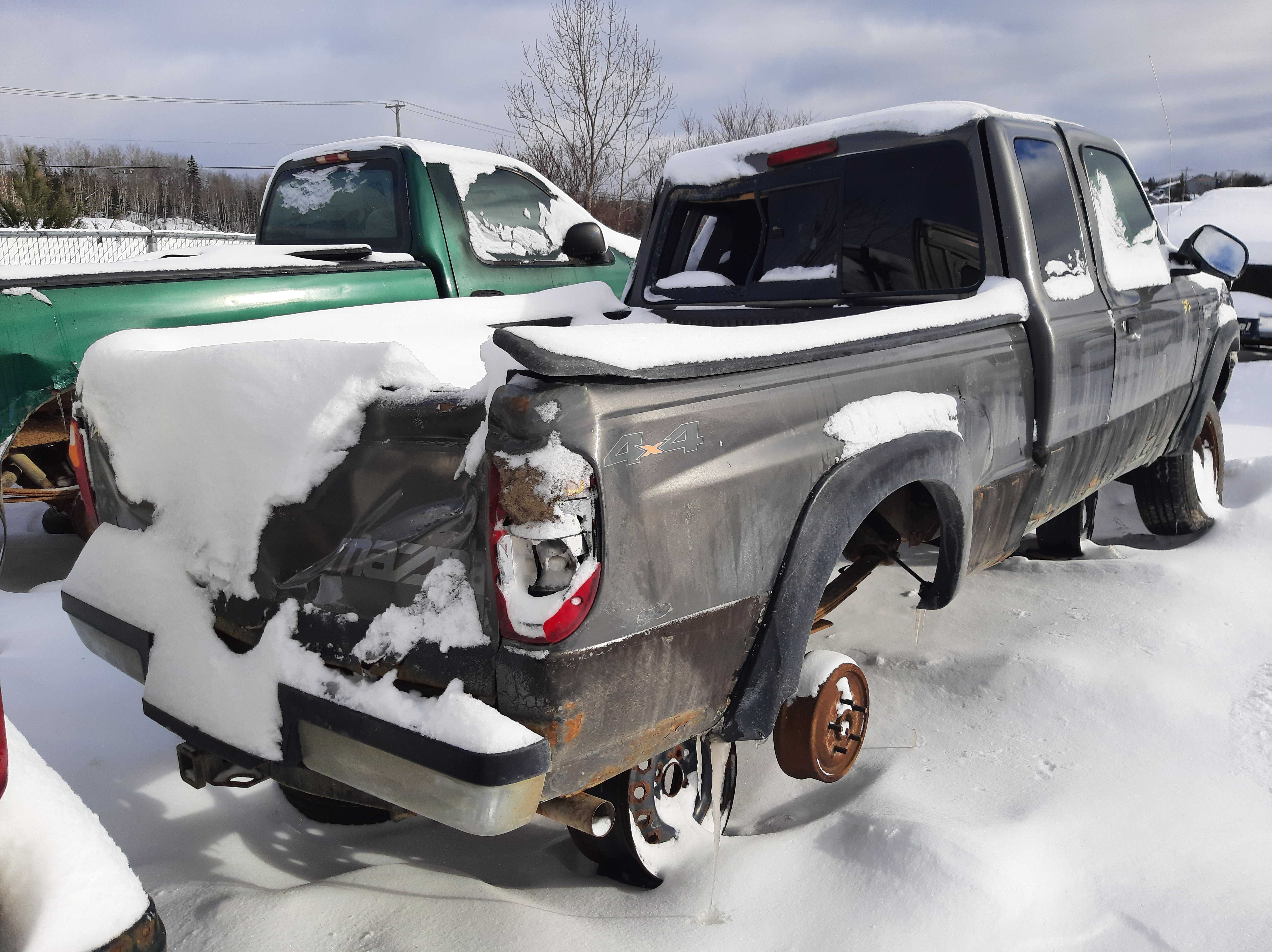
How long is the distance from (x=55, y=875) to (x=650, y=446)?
3.73ft

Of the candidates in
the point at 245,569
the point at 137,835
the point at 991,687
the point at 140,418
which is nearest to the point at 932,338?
the point at 991,687

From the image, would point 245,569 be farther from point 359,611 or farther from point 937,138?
point 937,138

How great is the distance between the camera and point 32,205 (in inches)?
1112

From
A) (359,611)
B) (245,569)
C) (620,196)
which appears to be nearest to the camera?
(359,611)

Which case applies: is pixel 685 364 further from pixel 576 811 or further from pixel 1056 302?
pixel 1056 302

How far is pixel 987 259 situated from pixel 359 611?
91.3 inches

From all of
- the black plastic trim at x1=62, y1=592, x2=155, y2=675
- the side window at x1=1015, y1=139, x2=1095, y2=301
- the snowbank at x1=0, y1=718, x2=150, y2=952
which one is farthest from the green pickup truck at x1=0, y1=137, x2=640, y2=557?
the snowbank at x1=0, y1=718, x2=150, y2=952

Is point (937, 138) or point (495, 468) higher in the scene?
point (937, 138)

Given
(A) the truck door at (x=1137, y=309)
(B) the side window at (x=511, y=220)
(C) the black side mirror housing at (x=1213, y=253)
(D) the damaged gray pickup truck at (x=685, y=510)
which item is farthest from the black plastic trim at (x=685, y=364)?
(B) the side window at (x=511, y=220)

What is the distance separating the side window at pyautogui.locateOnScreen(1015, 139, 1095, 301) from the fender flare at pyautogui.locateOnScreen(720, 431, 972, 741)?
1.21 m

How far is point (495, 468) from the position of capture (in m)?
1.61

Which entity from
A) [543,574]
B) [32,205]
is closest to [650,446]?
[543,574]

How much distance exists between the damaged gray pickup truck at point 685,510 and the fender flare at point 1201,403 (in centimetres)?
115

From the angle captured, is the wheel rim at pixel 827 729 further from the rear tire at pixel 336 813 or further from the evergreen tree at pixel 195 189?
the evergreen tree at pixel 195 189
